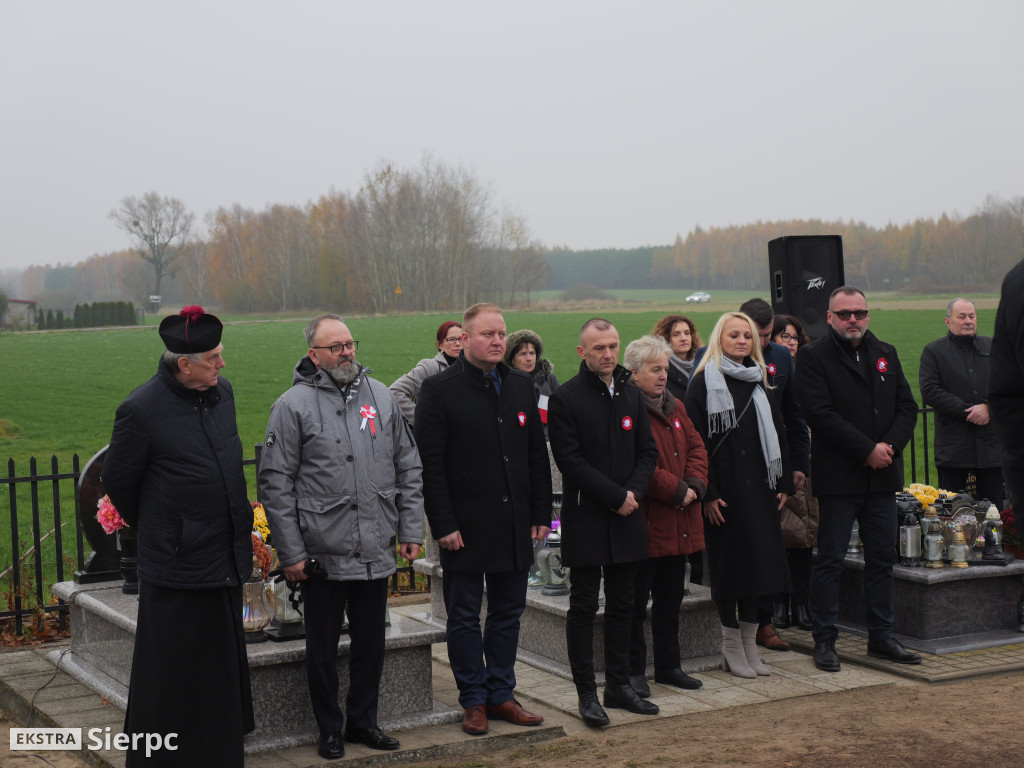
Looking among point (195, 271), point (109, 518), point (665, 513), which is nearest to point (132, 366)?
point (109, 518)

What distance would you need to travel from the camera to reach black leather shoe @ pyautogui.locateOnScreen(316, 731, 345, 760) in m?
4.80

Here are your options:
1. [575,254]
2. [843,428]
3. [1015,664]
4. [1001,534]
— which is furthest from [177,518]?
[575,254]

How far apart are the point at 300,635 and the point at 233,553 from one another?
3.48 feet

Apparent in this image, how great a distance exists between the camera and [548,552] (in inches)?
262

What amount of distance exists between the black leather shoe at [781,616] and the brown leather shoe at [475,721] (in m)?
2.93

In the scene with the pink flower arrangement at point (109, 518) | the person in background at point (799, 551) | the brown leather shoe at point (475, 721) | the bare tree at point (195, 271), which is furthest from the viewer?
the bare tree at point (195, 271)

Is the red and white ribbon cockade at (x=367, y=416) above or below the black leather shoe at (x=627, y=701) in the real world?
above

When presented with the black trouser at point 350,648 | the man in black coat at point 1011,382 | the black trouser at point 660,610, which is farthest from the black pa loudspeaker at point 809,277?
the man in black coat at point 1011,382

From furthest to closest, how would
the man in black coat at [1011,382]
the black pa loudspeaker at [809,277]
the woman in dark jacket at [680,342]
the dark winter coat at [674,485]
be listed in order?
1. the black pa loudspeaker at [809,277]
2. the woman in dark jacket at [680,342]
3. the dark winter coat at [674,485]
4. the man in black coat at [1011,382]

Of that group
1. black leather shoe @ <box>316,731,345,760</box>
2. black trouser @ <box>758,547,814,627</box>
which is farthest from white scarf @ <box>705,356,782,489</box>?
black leather shoe @ <box>316,731,345,760</box>

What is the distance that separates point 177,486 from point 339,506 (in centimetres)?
77

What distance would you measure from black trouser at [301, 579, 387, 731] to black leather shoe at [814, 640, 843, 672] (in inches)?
113

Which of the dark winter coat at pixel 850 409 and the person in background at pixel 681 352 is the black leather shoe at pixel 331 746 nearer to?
the person in background at pixel 681 352

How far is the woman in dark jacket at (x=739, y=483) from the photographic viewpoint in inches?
243
